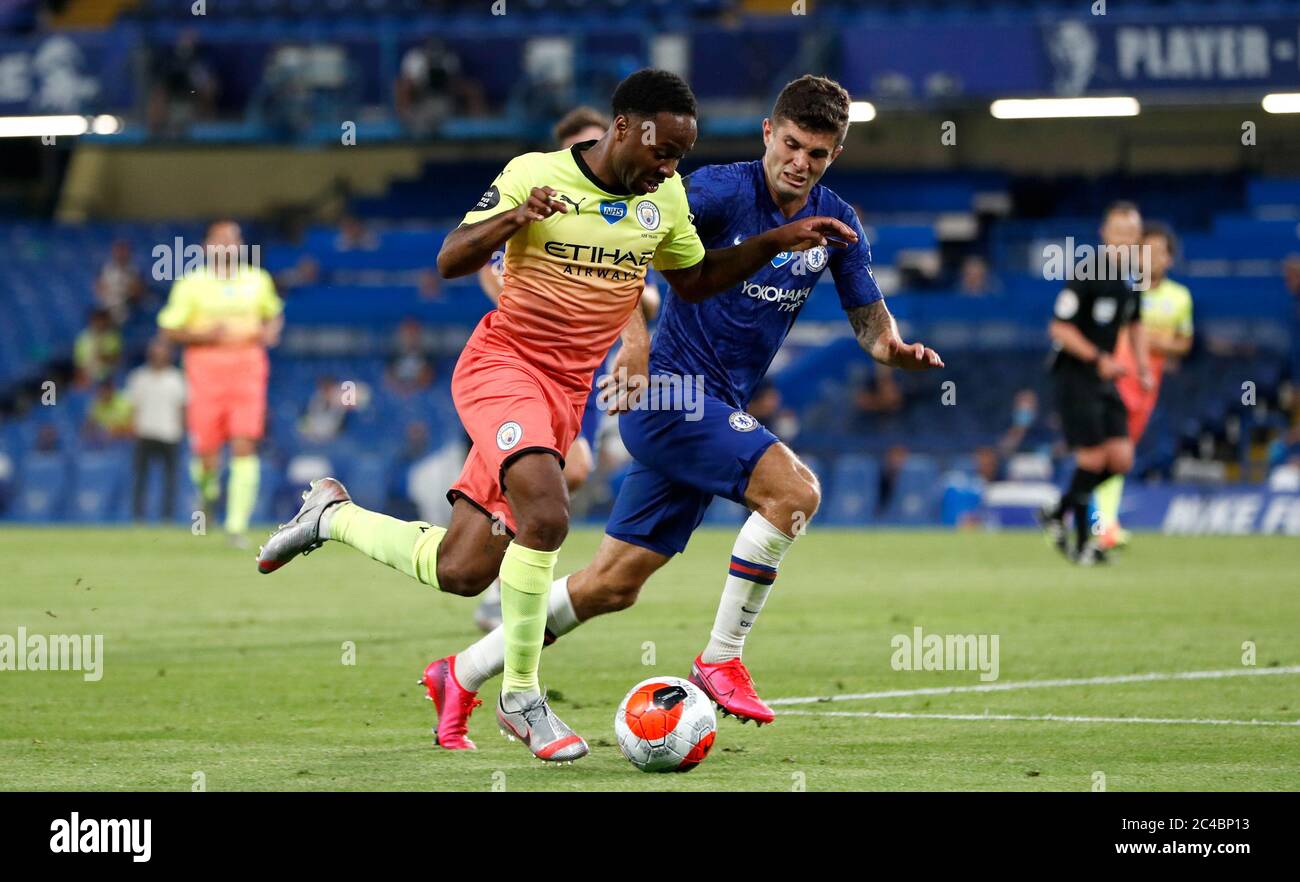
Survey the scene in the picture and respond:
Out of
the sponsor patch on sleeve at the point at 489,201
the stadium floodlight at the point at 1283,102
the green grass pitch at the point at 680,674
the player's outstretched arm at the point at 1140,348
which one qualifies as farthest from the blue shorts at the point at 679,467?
the stadium floodlight at the point at 1283,102

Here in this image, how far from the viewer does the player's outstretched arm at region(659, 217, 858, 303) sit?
664 centimetres

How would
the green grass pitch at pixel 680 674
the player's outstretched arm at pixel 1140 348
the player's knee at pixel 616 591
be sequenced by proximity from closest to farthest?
the green grass pitch at pixel 680 674
the player's knee at pixel 616 591
the player's outstretched arm at pixel 1140 348

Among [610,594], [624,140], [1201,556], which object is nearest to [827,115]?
[624,140]

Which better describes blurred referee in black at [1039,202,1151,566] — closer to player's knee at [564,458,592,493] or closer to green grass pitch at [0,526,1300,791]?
green grass pitch at [0,526,1300,791]

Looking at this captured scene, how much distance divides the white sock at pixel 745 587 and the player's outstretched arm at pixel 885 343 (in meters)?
0.75

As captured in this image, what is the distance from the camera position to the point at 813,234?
662cm

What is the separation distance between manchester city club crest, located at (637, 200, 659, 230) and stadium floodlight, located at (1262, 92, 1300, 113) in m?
20.7

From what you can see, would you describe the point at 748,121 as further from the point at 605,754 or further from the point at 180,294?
the point at 605,754

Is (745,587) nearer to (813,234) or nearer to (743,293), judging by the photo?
(743,293)

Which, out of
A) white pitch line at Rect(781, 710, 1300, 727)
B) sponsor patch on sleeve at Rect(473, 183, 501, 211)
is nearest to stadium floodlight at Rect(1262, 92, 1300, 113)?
white pitch line at Rect(781, 710, 1300, 727)

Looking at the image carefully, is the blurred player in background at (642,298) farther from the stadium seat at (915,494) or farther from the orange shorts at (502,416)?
the stadium seat at (915,494)

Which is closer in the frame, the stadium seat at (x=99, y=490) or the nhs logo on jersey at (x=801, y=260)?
the nhs logo on jersey at (x=801, y=260)

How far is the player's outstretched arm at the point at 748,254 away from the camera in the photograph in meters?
6.64

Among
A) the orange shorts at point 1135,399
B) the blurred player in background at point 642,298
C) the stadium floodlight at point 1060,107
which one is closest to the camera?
the blurred player in background at point 642,298
